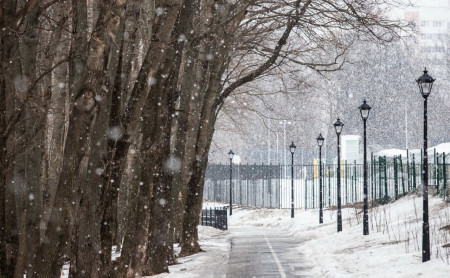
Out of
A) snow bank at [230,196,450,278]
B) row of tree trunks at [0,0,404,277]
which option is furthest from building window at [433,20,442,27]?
row of tree trunks at [0,0,404,277]

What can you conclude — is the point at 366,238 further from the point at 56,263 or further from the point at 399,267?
the point at 56,263

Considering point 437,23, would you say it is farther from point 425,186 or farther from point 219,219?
point 425,186

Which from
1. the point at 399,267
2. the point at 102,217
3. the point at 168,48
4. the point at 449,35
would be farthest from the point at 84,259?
the point at 449,35

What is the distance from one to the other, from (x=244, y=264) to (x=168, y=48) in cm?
657

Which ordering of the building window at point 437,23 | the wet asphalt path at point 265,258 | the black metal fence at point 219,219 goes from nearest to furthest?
1. the wet asphalt path at point 265,258
2. the black metal fence at point 219,219
3. the building window at point 437,23

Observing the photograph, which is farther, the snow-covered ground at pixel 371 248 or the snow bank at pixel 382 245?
the snow-covered ground at pixel 371 248

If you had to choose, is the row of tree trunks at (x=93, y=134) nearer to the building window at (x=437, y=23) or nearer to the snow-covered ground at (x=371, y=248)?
the snow-covered ground at (x=371, y=248)

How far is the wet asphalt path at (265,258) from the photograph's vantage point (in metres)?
17.3

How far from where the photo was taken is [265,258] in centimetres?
2114

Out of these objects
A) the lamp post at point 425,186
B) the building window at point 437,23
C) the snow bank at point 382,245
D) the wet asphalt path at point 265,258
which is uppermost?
the building window at point 437,23

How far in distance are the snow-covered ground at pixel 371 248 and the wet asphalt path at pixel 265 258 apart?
0.33 m

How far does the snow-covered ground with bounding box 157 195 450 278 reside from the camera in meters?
16.4

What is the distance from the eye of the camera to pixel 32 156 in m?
14.5

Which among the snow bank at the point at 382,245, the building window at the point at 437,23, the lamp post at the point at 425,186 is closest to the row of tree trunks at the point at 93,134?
the snow bank at the point at 382,245
